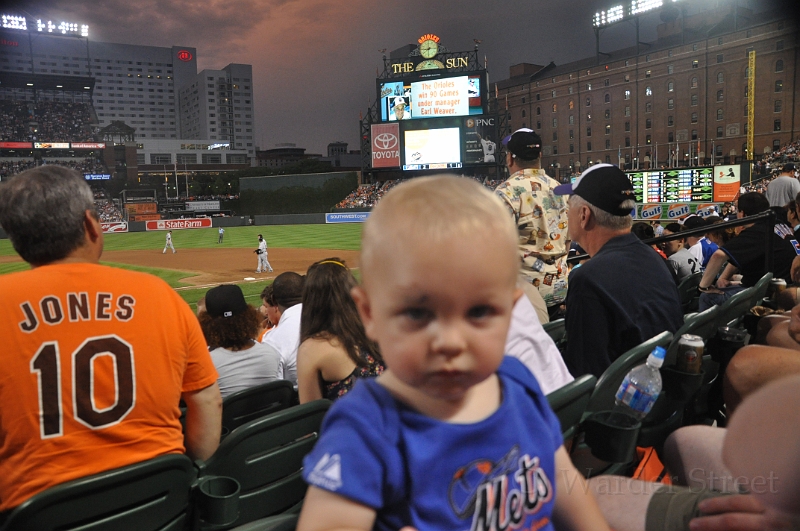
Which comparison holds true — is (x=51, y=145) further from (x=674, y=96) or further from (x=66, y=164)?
(x=674, y=96)

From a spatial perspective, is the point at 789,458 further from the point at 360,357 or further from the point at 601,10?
the point at 601,10

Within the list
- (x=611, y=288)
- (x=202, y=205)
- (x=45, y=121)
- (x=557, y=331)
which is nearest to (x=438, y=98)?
(x=202, y=205)

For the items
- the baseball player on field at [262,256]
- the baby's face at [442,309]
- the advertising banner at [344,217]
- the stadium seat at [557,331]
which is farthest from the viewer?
the advertising banner at [344,217]

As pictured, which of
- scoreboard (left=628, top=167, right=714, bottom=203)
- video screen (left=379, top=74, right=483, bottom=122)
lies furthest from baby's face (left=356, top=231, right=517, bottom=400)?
video screen (left=379, top=74, right=483, bottom=122)

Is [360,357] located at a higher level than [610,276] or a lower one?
lower

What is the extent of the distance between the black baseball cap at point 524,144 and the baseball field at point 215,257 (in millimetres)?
9631

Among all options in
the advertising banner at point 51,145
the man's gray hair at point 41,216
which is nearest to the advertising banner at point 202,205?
the advertising banner at point 51,145

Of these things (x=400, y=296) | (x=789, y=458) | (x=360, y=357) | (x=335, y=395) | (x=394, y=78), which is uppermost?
(x=394, y=78)

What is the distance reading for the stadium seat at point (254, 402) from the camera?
109 inches

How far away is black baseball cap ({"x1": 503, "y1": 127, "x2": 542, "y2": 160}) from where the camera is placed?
4.21 m

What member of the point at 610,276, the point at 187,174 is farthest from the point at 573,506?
the point at 187,174

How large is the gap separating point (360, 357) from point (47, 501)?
143 centimetres

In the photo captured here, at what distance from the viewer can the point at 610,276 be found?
2393 millimetres

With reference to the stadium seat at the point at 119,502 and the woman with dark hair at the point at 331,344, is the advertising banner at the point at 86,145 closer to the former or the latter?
the woman with dark hair at the point at 331,344
